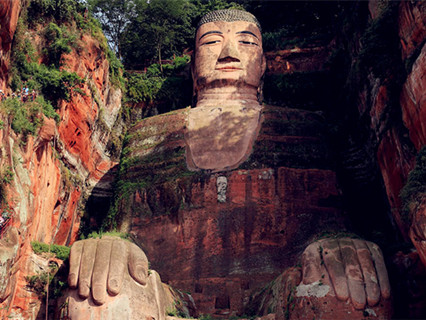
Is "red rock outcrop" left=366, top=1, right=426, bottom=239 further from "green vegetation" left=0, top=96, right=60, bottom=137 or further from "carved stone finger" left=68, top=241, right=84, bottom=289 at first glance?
"green vegetation" left=0, top=96, right=60, bottom=137

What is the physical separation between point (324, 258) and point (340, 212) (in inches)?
161

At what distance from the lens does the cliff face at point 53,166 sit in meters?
11.2

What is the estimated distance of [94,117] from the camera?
17.5 meters

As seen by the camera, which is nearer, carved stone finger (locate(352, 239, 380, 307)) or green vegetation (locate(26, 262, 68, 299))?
carved stone finger (locate(352, 239, 380, 307))

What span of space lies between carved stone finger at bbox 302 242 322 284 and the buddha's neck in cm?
708

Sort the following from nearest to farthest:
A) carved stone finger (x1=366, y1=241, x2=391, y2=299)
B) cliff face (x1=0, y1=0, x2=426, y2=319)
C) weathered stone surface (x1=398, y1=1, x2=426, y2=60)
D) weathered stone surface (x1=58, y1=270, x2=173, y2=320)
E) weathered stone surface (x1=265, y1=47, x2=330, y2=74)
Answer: weathered stone surface (x1=58, y1=270, x2=173, y2=320), carved stone finger (x1=366, y1=241, x2=391, y2=299), weathered stone surface (x1=398, y1=1, x2=426, y2=60), cliff face (x1=0, y1=0, x2=426, y2=319), weathered stone surface (x1=265, y1=47, x2=330, y2=74)

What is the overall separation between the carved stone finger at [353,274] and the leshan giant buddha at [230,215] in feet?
→ 0.06

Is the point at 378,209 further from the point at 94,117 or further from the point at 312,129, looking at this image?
the point at 94,117

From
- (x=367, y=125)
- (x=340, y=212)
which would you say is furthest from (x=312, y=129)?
(x=340, y=212)

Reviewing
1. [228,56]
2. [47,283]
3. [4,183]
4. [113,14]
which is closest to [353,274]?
[47,283]

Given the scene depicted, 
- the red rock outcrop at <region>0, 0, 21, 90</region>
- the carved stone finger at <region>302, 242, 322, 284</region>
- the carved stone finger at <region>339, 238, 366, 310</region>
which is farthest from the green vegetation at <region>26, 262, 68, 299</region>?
the carved stone finger at <region>339, 238, 366, 310</region>

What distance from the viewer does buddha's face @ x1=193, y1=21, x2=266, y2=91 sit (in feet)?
60.2

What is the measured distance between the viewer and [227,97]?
59.8ft

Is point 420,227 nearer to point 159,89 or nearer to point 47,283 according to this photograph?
point 47,283
